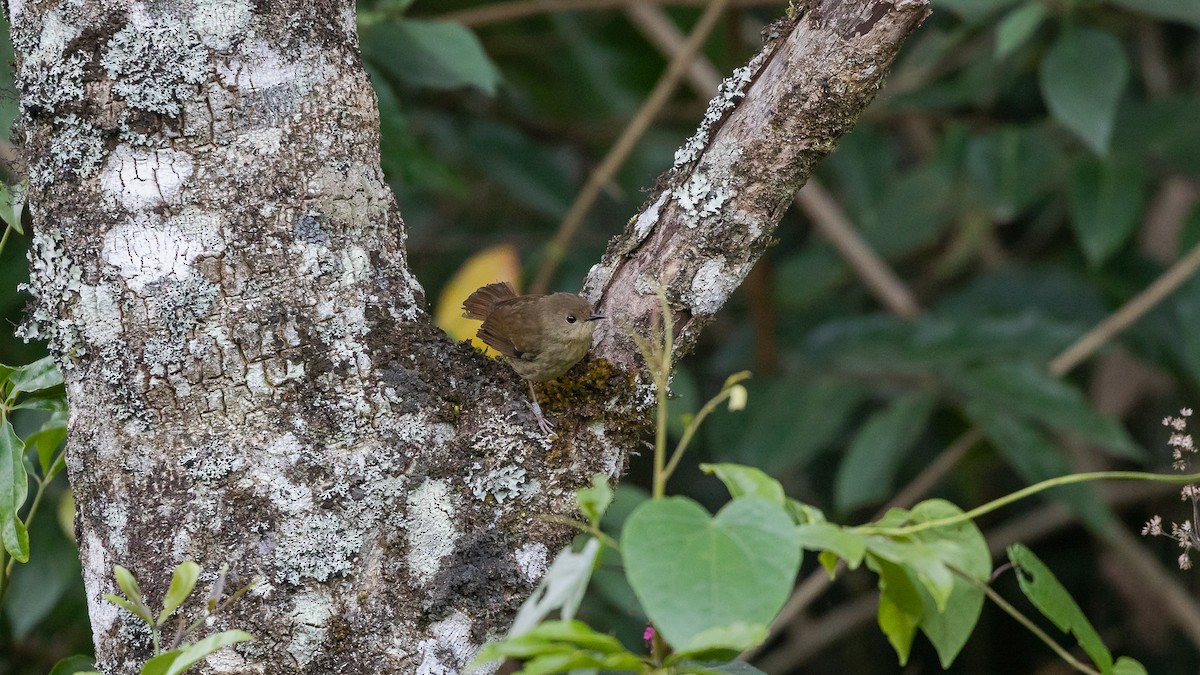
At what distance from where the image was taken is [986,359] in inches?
139

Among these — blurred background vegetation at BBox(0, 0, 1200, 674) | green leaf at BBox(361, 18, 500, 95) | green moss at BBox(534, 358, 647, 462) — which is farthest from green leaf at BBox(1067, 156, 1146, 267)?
green moss at BBox(534, 358, 647, 462)

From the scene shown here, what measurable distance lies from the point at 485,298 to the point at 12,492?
3.64ft

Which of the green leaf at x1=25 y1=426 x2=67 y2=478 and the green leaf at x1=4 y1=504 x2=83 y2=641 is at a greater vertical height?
the green leaf at x1=25 y1=426 x2=67 y2=478

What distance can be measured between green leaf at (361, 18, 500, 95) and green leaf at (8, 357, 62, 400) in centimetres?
125

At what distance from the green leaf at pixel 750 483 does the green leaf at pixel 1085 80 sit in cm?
211

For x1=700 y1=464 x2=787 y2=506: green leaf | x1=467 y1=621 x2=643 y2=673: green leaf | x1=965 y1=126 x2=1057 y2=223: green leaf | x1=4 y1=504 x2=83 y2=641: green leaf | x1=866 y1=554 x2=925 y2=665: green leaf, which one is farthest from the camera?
x1=965 y1=126 x2=1057 y2=223: green leaf

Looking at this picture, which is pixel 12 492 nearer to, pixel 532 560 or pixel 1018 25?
pixel 532 560

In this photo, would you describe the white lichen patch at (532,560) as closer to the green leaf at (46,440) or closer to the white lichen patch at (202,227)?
the white lichen patch at (202,227)

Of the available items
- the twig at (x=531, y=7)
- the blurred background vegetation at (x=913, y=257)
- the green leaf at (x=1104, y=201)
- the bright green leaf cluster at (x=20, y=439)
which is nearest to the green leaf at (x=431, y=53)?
the blurred background vegetation at (x=913, y=257)

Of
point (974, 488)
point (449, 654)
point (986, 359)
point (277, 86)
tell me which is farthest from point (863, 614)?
point (277, 86)

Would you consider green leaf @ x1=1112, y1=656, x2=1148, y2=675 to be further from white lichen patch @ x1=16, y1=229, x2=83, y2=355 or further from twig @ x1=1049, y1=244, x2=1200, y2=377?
twig @ x1=1049, y1=244, x2=1200, y2=377

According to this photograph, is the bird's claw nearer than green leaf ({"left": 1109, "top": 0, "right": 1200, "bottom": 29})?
Yes

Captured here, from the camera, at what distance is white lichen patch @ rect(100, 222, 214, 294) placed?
4.78 ft

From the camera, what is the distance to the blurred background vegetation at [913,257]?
10.4 ft
